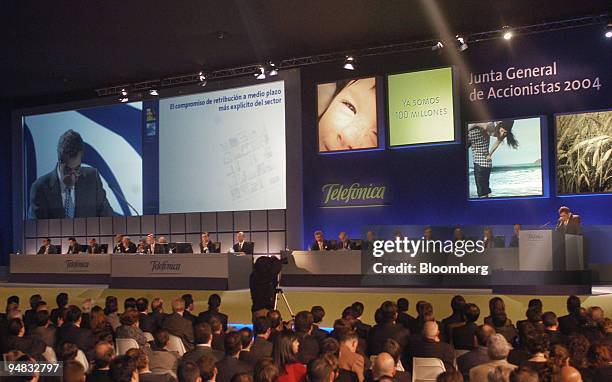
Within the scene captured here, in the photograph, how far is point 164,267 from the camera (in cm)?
1290

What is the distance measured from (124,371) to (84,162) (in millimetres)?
15286

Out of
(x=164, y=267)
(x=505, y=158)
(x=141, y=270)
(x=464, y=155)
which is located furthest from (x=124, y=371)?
(x=464, y=155)

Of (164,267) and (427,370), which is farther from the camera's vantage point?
(164,267)

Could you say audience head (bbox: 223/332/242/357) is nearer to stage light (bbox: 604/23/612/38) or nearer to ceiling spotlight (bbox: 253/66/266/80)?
stage light (bbox: 604/23/612/38)

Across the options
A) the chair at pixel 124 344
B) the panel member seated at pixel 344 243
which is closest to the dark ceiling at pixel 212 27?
the panel member seated at pixel 344 243

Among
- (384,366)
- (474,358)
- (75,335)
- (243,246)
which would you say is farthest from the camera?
(243,246)

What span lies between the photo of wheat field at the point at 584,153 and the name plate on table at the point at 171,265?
638cm

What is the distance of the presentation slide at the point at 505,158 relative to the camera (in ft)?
42.7

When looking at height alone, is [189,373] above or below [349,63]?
below

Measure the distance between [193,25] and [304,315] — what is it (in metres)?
8.58

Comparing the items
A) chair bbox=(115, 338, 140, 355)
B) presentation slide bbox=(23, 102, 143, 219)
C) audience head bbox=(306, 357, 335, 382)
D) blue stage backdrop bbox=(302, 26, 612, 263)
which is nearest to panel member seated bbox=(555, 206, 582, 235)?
blue stage backdrop bbox=(302, 26, 612, 263)

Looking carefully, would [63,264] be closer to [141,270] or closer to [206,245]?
[141,270]

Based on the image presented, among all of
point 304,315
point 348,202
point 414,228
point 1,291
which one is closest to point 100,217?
point 1,291

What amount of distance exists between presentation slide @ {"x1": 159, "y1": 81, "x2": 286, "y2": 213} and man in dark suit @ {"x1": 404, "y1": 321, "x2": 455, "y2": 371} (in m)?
10.3
